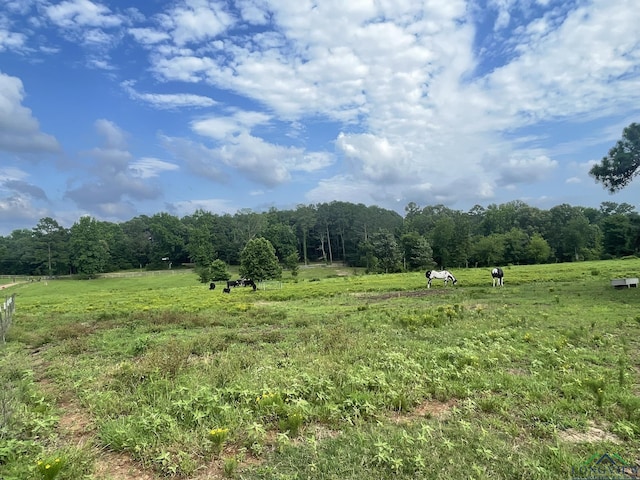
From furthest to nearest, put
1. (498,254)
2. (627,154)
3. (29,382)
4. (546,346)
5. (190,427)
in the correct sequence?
(498,254) < (627,154) < (546,346) < (29,382) < (190,427)

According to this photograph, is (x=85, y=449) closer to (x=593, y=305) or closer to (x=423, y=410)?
(x=423, y=410)

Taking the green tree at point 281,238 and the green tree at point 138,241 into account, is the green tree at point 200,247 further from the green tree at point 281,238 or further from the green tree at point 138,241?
the green tree at point 138,241

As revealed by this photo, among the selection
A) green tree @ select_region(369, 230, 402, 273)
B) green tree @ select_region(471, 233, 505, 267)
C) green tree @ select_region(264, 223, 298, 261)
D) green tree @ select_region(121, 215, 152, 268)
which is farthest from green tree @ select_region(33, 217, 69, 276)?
green tree @ select_region(471, 233, 505, 267)

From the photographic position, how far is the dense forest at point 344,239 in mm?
77250

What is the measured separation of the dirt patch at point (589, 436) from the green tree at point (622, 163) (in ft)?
76.5

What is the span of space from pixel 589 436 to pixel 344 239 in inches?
4169

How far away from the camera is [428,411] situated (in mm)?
6156

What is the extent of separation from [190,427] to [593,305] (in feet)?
58.3

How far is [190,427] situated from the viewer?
5.54 metres

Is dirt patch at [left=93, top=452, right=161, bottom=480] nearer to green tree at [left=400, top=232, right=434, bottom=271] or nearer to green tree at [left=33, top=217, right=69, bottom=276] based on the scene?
green tree at [left=400, top=232, right=434, bottom=271]

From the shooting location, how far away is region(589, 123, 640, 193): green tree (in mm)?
22031

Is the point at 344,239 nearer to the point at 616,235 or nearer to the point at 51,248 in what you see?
the point at 616,235

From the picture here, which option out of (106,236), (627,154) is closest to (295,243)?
(106,236)

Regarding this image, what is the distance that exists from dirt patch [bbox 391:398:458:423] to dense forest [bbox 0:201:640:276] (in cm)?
6762
